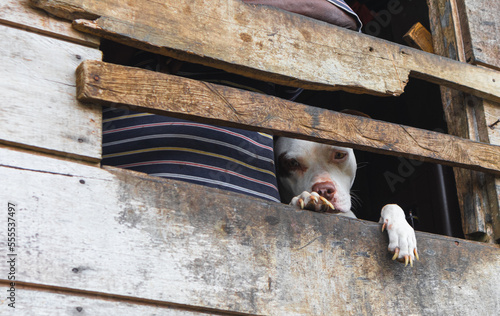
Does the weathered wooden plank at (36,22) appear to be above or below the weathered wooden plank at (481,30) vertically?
below

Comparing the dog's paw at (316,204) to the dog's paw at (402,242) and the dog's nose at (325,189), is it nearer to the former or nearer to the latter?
the dog's paw at (402,242)

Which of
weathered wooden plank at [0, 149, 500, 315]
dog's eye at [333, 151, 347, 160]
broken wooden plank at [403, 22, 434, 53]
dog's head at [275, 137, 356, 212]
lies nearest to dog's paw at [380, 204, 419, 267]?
weathered wooden plank at [0, 149, 500, 315]

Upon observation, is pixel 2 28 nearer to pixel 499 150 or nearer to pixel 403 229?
pixel 403 229

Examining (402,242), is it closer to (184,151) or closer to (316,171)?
(184,151)

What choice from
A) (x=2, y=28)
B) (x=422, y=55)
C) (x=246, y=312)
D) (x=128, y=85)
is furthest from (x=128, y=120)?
(x=422, y=55)

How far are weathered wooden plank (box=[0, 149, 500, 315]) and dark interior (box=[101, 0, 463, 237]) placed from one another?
1.70 m

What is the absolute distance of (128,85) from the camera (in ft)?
6.67

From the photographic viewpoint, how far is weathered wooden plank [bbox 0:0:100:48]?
78.9 inches

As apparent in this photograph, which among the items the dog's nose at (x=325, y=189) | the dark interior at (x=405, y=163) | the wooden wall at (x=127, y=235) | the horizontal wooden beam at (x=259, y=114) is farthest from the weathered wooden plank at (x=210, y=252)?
the dark interior at (x=405, y=163)

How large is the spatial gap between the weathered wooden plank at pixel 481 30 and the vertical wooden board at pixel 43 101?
1.91 meters

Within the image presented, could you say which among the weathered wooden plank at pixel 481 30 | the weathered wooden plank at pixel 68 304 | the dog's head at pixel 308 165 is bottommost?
the weathered wooden plank at pixel 68 304

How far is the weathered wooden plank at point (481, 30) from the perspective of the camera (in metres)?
3.16

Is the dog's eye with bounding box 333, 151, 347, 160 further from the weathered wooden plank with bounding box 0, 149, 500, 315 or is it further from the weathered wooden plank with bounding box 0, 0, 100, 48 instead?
the weathered wooden plank with bounding box 0, 0, 100, 48

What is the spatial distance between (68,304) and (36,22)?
33.7 inches
